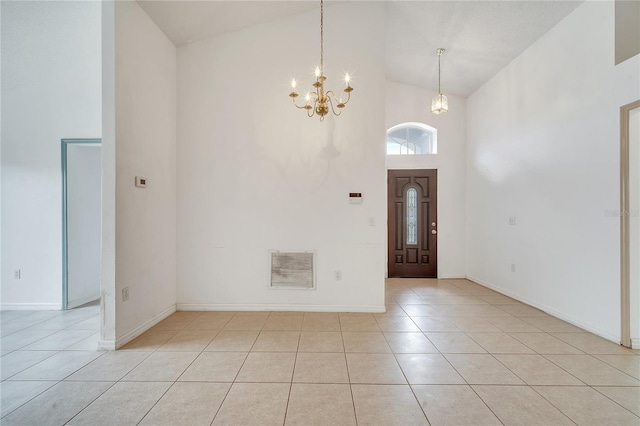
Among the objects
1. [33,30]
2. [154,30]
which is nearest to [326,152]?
[154,30]

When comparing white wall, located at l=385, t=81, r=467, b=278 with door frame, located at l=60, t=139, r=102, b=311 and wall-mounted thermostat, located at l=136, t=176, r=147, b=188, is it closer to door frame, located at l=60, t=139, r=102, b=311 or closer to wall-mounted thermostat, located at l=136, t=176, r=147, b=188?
wall-mounted thermostat, located at l=136, t=176, r=147, b=188

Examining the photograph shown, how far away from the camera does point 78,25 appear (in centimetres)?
309

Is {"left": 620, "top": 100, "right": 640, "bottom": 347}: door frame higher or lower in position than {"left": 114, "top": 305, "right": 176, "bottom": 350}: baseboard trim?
higher

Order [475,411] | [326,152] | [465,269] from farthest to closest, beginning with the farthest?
[465,269] < [326,152] < [475,411]

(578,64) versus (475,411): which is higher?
(578,64)

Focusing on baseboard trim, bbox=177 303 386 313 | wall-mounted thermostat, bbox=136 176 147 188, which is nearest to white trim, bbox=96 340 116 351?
baseboard trim, bbox=177 303 386 313

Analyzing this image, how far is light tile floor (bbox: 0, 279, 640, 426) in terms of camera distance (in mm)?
1703

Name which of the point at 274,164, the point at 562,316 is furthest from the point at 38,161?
the point at 562,316

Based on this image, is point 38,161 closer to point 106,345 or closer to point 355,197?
point 106,345

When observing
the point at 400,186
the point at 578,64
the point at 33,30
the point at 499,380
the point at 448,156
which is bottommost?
the point at 499,380

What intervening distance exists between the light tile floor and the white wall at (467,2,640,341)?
49 cm

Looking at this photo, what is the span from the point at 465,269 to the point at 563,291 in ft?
7.36

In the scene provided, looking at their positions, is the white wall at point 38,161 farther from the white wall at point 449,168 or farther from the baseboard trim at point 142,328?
the white wall at point 449,168

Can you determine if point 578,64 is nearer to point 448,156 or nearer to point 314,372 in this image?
point 448,156
